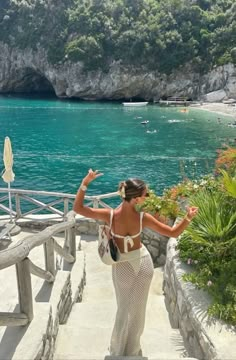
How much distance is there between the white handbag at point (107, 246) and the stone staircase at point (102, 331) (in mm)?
1018

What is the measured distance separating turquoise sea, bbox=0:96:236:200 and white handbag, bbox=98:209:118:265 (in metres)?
11.8

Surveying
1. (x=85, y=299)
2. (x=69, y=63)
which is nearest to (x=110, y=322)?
(x=85, y=299)

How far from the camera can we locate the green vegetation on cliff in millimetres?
82562

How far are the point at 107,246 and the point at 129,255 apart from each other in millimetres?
241

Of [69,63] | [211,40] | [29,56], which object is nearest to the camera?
[211,40]

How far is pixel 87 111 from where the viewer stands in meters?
65.5

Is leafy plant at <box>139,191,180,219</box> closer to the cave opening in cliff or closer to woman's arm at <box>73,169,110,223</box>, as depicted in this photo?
woman's arm at <box>73,169,110,223</box>

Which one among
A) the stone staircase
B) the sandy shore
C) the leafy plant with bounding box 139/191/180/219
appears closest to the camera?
the stone staircase

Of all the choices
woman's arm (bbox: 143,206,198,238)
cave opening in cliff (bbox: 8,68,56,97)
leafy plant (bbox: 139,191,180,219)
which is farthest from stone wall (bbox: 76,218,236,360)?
cave opening in cliff (bbox: 8,68,56,97)

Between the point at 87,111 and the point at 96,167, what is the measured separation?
1464 inches

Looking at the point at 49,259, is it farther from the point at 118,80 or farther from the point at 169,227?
the point at 118,80

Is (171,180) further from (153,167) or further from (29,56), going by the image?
(29,56)

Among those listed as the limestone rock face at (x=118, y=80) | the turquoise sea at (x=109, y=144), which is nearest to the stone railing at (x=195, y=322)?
the turquoise sea at (x=109, y=144)

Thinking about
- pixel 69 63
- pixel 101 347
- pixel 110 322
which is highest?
pixel 69 63
